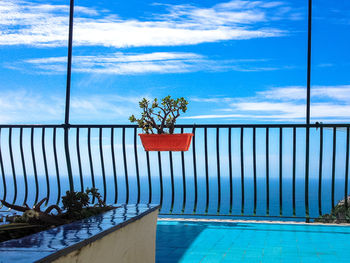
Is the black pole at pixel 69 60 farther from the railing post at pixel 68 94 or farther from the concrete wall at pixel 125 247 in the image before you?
the concrete wall at pixel 125 247

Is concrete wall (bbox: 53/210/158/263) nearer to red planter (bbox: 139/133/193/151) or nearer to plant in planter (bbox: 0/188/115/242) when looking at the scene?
plant in planter (bbox: 0/188/115/242)

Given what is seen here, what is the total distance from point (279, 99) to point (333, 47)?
1960 cm

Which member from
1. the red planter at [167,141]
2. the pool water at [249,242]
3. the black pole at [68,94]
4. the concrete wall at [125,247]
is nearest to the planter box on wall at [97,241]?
the concrete wall at [125,247]

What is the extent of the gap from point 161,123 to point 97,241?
90.3 inches

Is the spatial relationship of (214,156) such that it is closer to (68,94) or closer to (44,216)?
(68,94)

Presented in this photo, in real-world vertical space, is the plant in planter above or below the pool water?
above

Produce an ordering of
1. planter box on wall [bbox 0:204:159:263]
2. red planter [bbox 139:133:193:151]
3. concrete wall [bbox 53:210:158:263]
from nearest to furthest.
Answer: planter box on wall [bbox 0:204:159:263] < concrete wall [bbox 53:210:158:263] < red planter [bbox 139:133:193:151]

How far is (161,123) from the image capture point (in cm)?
378

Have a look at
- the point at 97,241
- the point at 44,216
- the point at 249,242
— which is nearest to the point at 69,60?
the point at 249,242

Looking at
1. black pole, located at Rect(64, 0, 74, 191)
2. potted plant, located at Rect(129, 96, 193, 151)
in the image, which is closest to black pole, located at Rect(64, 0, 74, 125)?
black pole, located at Rect(64, 0, 74, 191)

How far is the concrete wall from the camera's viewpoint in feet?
4.75

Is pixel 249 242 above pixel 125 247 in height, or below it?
below

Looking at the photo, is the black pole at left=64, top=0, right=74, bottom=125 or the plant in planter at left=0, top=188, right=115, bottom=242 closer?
the plant in planter at left=0, top=188, right=115, bottom=242

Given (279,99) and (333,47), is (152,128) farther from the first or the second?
(333,47)
